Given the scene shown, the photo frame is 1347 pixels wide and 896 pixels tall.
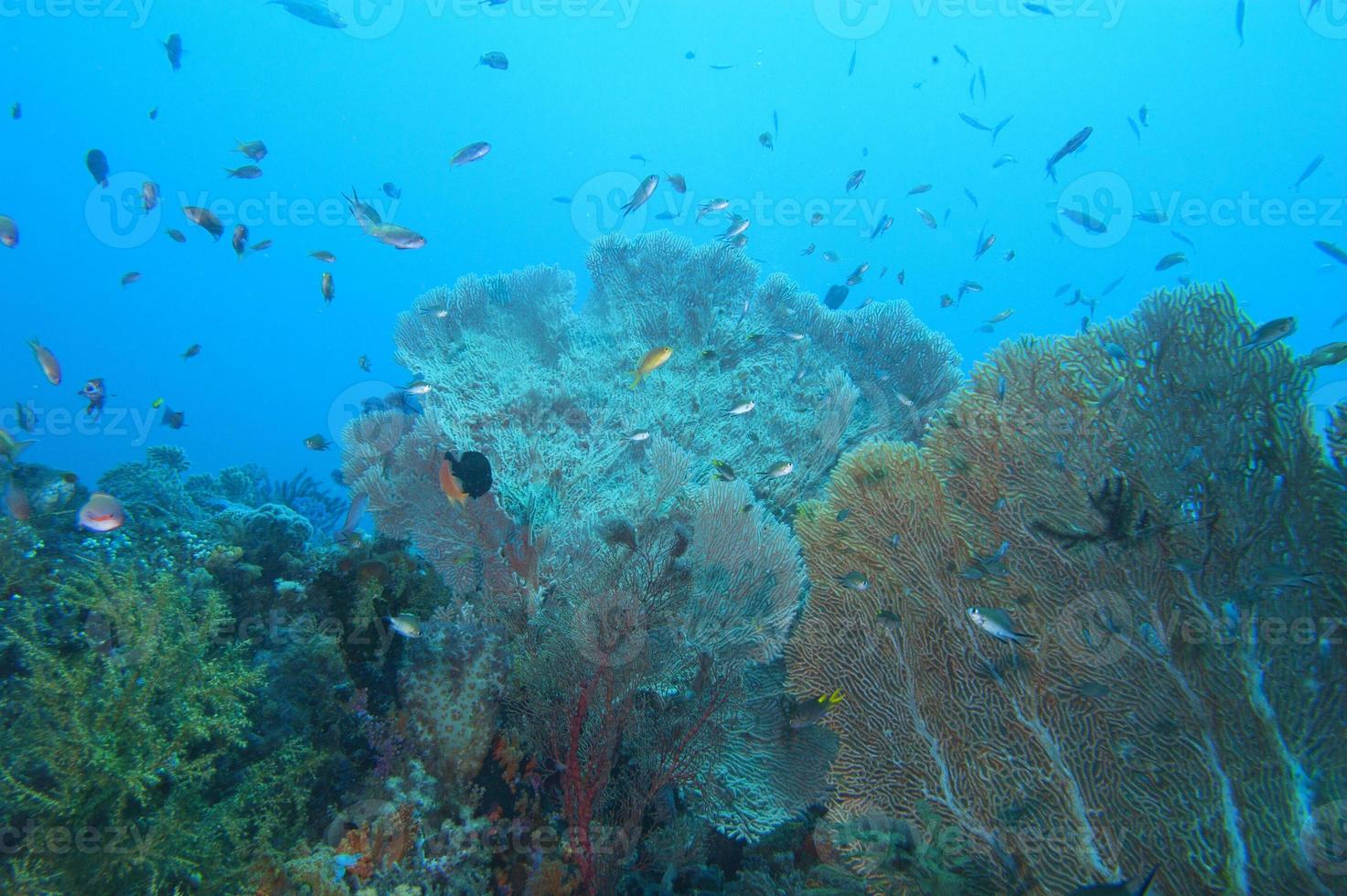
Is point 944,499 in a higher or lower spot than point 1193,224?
lower

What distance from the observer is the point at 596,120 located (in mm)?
88750

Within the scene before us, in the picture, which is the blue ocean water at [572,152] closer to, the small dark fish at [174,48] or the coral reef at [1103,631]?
the small dark fish at [174,48]

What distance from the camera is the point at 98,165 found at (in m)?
7.73

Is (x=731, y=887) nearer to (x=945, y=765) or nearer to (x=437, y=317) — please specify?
(x=945, y=765)

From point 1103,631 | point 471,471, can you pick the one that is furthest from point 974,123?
point 471,471

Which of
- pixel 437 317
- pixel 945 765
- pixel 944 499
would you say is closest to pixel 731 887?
pixel 945 765

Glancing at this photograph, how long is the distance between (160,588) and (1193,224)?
124 meters
